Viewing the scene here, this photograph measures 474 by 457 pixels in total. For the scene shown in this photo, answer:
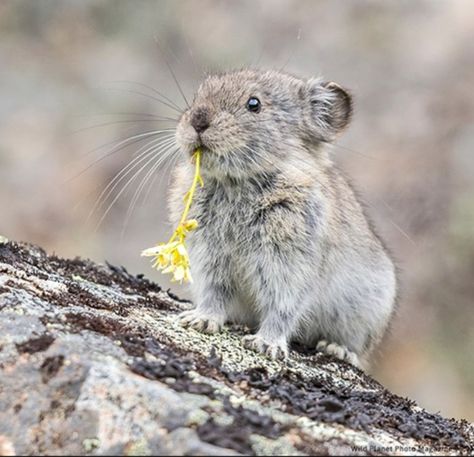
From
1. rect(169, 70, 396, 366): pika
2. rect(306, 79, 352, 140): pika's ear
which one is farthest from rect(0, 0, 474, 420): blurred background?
rect(169, 70, 396, 366): pika

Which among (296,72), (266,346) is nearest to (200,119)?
(266,346)

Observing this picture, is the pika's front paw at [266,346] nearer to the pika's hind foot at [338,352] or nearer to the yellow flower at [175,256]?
the yellow flower at [175,256]

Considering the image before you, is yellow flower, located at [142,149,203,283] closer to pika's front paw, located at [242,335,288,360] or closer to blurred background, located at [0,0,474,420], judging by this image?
pika's front paw, located at [242,335,288,360]

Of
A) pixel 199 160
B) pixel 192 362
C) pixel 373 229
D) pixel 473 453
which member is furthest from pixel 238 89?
pixel 473 453

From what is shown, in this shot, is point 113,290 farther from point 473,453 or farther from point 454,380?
point 454,380

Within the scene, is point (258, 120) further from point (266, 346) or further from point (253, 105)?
point (266, 346)

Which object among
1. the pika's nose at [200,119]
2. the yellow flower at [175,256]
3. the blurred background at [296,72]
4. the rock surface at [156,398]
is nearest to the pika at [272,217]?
the pika's nose at [200,119]
